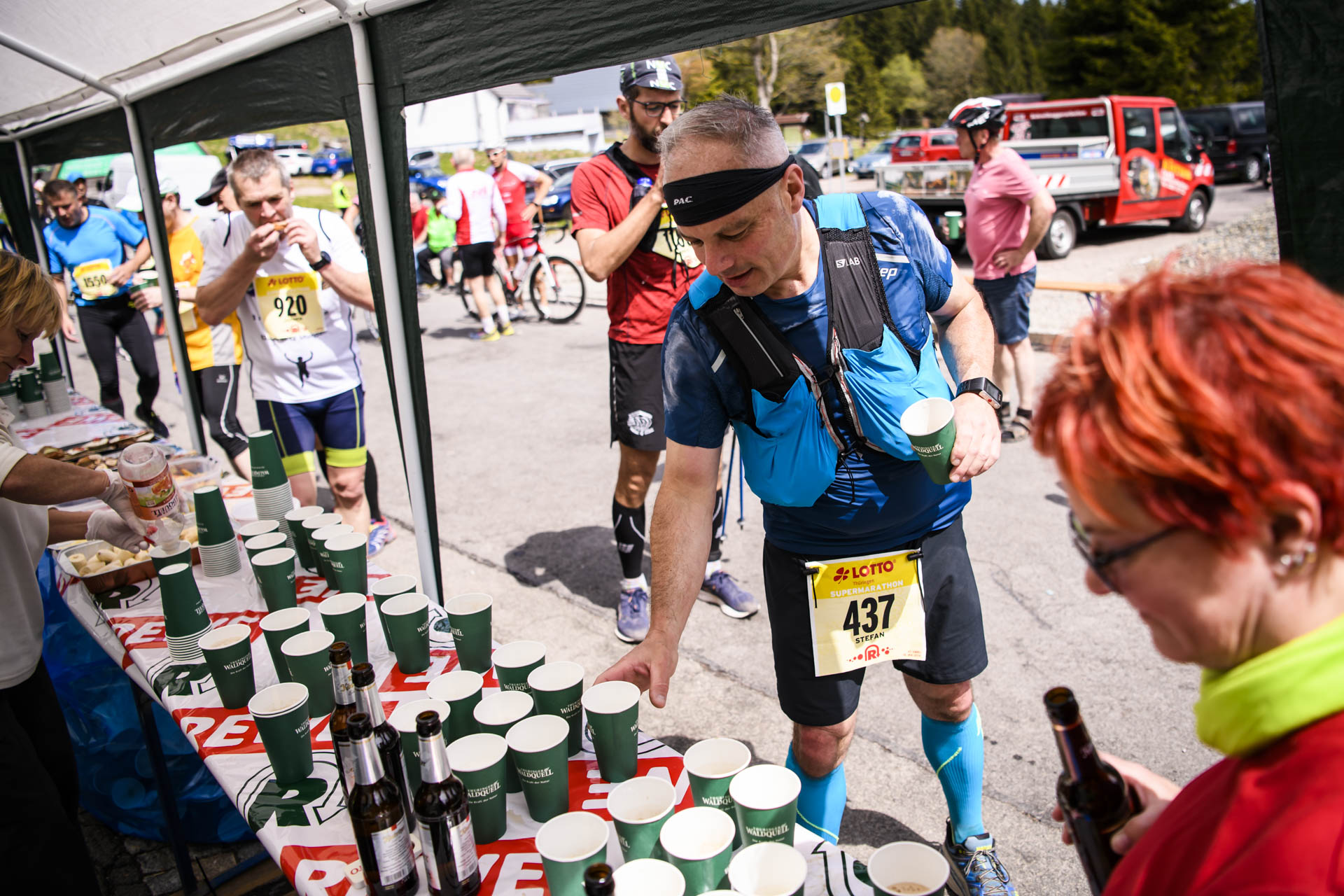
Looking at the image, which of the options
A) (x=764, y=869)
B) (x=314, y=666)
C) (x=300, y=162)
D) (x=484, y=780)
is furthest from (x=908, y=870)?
(x=300, y=162)

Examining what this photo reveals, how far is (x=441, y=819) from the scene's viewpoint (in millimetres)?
1298

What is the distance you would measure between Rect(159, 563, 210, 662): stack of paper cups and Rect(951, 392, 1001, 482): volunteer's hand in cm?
172

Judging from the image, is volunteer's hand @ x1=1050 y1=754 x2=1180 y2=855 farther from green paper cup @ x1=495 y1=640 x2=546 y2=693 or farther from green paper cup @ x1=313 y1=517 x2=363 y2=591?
green paper cup @ x1=313 y1=517 x2=363 y2=591

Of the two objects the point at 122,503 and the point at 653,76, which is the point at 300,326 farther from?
the point at 653,76

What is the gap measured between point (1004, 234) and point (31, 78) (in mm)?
5460

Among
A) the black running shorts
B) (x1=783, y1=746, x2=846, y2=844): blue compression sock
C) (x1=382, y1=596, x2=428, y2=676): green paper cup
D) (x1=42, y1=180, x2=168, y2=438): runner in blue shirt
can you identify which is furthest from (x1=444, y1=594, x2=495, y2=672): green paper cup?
(x1=42, y1=180, x2=168, y2=438): runner in blue shirt

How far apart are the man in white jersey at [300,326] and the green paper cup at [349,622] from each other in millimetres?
1769

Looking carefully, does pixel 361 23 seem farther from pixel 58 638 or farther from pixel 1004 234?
pixel 1004 234

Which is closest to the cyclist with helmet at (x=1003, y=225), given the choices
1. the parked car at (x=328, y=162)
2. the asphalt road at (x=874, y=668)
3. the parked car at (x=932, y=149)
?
the asphalt road at (x=874, y=668)

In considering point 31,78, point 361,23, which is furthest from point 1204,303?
point 31,78

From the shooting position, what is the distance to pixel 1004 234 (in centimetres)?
523

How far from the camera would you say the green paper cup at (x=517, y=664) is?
173 centimetres

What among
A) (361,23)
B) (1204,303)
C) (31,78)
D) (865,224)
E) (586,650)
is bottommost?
(586,650)

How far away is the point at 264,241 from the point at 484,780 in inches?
104
